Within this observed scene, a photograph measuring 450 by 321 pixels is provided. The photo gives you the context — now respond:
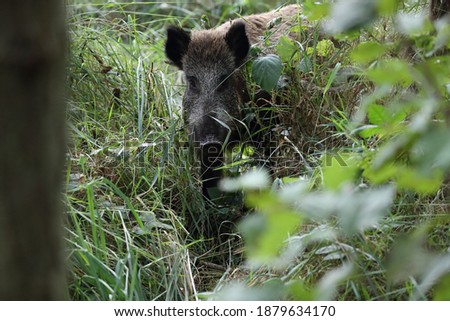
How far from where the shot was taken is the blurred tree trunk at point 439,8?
3.91 m

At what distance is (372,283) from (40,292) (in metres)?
1.66

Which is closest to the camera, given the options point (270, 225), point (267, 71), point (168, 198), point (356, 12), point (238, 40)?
point (270, 225)

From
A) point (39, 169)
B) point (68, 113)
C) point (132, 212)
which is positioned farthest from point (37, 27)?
point (68, 113)

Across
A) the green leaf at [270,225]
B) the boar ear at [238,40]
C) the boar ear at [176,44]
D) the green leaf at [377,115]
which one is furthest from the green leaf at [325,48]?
the green leaf at [270,225]

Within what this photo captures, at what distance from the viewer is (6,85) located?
1371mm

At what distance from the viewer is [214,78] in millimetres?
5324

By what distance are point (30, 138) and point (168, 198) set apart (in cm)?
295

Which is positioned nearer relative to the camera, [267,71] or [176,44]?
[267,71]

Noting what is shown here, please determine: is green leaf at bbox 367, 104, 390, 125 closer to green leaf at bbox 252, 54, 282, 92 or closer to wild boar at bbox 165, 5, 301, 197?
green leaf at bbox 252, 54, 282, 92

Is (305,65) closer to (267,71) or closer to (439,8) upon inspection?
(267,71)

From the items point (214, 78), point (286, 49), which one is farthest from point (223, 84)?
point (286, 49)

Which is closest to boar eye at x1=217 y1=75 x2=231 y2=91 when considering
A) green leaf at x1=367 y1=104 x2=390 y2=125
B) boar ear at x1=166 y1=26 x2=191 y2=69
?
boar ear at x1=166 y1=26 x2=191 y2=69

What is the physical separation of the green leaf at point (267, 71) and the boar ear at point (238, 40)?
2.42ft

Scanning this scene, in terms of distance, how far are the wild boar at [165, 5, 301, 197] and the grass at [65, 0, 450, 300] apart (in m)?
0.12
